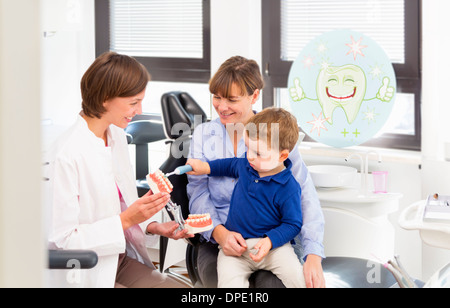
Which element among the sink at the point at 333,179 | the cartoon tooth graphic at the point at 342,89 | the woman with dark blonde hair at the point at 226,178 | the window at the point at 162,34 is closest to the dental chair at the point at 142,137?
the window at the point at 162,34

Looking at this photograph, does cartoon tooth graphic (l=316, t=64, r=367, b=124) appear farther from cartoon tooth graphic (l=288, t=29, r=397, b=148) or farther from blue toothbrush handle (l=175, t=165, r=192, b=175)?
blue toothbrush handle (l=175, t=165, r=192, b=175)

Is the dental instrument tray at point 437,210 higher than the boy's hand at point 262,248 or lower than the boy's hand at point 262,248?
higher

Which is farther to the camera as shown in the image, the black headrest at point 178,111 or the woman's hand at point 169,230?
the black headrest at point 178,111

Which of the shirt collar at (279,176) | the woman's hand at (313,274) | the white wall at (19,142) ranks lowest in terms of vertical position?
the woman's hand at (313,274)

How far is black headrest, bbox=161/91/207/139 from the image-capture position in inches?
107

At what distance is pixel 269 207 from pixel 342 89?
1.38 metres

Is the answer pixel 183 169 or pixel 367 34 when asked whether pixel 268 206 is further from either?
pixel 367 34

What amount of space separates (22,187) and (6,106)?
0.21 feet

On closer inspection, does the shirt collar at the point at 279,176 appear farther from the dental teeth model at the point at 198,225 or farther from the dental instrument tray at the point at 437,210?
the dental instrument tray at the point at 437,210

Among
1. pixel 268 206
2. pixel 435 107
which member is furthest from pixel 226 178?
pixel 435 107

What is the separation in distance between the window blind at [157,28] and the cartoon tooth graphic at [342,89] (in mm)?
1085

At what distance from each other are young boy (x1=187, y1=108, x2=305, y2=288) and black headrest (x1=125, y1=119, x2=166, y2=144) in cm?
158

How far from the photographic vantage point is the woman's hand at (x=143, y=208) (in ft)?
4.99

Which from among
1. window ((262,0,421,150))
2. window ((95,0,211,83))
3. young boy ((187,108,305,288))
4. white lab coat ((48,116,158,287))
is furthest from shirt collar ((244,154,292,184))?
window ((95,0,211,83))
